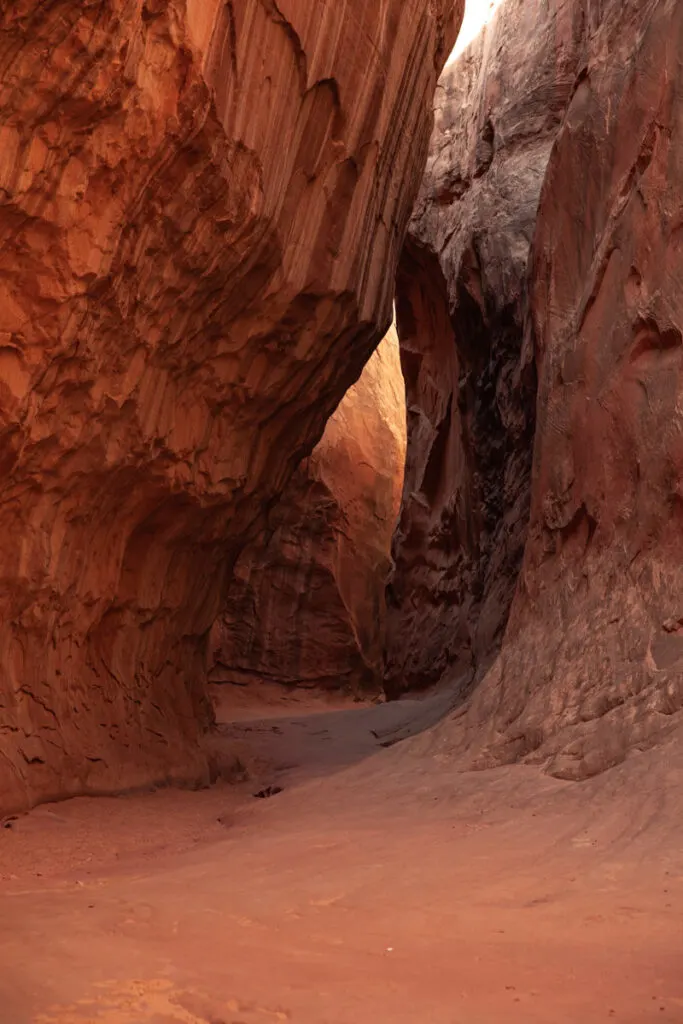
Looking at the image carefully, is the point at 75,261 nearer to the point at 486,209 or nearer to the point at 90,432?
the point at 90,432

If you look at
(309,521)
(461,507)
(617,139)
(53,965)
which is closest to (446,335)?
(461,507)

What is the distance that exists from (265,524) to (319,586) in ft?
35.4

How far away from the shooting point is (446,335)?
19625mm

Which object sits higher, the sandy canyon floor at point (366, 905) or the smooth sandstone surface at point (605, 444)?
the smooth sandstone surface at point (605, 444)

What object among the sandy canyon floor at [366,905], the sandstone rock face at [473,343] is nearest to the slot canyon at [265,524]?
the sandy canyon floor at [366,905]

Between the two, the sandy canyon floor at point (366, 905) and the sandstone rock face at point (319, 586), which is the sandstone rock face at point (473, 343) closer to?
the sandstone rock face at point (319, 586)

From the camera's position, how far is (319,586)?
78.2 ft

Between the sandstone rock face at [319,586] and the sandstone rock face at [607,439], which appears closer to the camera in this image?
the sandstone rock face at [607,439]

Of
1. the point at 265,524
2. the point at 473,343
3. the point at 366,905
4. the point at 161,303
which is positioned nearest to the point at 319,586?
the point at 473,343

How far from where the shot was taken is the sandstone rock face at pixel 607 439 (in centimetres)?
745

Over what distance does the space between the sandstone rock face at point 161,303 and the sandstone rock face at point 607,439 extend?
2060 mm

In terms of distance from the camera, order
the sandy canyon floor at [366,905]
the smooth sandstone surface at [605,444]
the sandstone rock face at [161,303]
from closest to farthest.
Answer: the sandy canyon floor at [366,905], the sandstone rock face at [161,303], the smooth sandstone surface at [605,444]

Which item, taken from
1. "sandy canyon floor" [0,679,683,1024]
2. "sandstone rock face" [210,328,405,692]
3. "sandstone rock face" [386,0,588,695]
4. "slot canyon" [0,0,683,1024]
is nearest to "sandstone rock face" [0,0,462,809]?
"slot canyon" [0,0,683,1024]

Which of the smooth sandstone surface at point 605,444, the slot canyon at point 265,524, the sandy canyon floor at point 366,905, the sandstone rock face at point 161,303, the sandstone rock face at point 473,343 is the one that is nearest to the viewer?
the sandy canyon floor at point 366,905
